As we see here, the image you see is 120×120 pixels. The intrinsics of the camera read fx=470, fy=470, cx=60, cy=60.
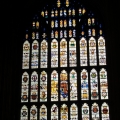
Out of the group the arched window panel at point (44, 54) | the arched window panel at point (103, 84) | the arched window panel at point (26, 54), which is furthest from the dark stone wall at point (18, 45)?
the arched window panel at point (44, 54)

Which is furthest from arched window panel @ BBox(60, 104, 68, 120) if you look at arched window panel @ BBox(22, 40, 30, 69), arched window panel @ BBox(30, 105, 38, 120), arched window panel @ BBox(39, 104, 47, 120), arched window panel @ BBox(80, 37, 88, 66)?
arched window panel @ BBox(22, 40, 30, 69)

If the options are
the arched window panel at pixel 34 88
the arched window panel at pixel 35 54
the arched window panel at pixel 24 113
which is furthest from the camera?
the arched window panel at pixel 35 54

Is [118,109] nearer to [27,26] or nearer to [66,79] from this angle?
[66,79]

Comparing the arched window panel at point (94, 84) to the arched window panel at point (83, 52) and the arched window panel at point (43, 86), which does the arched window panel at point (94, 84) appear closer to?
the arched window panel at point (83, 52)

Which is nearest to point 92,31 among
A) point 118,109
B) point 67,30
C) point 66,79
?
point 67,30

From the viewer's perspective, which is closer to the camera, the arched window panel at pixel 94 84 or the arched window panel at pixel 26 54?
the arched window panel at pixel 94 84

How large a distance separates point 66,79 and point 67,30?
1.72 metres

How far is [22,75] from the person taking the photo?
1503 centimetres

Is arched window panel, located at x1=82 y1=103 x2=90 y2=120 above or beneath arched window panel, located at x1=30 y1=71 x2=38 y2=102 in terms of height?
beneath

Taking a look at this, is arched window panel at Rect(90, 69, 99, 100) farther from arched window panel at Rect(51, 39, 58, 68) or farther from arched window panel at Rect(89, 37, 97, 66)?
arched window panel at Rect(51, 39, 58, 68)

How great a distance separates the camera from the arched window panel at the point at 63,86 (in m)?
14.6

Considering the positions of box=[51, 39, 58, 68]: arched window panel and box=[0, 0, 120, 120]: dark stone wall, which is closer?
box=[0, 0, 120, 120]: dark stone wall

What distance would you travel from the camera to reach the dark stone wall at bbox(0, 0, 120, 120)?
14.2 meters

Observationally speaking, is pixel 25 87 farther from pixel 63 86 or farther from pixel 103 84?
pixel 103 84
